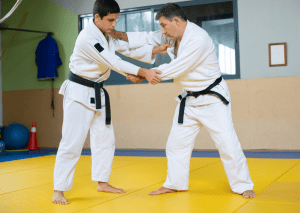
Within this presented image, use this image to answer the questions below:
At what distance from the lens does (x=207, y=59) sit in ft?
7.97

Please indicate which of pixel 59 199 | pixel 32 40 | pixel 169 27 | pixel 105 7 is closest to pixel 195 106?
pixel 169 27

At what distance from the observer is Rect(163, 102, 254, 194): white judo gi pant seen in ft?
7.66

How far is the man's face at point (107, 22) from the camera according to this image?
2.43 m

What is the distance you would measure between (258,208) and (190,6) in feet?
14.1

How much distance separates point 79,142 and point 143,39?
107 centimetres

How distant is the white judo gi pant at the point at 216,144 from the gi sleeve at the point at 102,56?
22.0 inches

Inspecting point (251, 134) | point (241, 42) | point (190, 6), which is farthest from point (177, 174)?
point (190, 6)

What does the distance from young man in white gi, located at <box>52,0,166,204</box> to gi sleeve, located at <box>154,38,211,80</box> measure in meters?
0.14

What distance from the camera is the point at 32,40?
6.57m

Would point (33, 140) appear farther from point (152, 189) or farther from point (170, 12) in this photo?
point (170, 12)

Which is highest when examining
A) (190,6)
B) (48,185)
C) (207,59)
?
(190,6)

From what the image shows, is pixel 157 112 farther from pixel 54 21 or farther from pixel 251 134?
pixel 54 21

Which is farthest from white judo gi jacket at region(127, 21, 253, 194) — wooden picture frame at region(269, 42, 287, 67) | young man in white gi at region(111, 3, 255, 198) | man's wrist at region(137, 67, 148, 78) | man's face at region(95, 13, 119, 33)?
wooden picture frame at region(269, 42, 287, 67)

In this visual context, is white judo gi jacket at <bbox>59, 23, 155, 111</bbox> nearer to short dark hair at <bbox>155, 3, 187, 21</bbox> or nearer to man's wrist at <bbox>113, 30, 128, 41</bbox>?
man's wrist at <bbox>113, 30, 128, 41</bbox>
